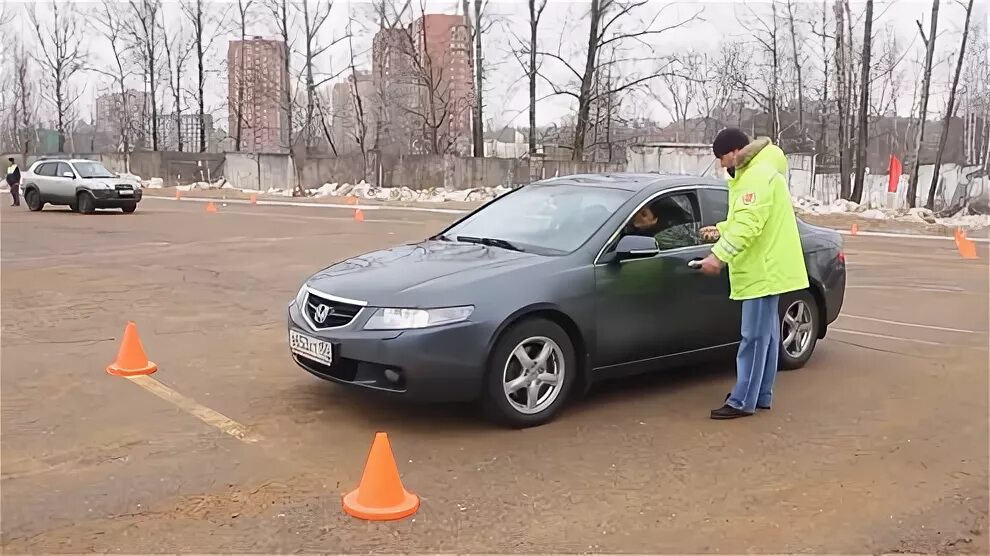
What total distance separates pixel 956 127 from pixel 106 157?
45.5m

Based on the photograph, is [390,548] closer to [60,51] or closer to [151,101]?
[151,101]

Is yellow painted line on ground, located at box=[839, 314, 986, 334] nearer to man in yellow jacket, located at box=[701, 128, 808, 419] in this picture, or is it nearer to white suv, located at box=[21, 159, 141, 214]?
man in yellow jacket, located at box=[701, 128, 808, 419]

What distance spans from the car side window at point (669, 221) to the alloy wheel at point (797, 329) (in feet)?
3.58

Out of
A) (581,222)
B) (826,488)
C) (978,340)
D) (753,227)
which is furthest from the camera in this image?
(978,340)

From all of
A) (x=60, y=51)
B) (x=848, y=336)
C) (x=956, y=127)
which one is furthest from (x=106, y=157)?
(x=848, y=336)

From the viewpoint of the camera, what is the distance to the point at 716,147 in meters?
5.58

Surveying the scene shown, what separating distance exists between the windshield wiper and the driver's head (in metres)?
0.81

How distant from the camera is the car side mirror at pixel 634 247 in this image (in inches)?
224

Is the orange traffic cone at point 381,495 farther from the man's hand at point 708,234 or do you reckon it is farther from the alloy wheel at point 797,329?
the alloy wheel at point 797,329

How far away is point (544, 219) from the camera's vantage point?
6.26 meters

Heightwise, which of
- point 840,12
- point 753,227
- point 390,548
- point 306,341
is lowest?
point 390,548

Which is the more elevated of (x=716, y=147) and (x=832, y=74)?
(x=832, y=74)

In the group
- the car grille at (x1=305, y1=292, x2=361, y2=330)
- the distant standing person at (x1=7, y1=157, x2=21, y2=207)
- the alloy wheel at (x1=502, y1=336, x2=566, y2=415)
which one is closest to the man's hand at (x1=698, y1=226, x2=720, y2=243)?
the alloy wheel at (x1=502, y1=336, x2=566, y2=415)

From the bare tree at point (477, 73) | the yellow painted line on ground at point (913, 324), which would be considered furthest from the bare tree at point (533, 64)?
the yellow painted line on ground at point (913, 324)
